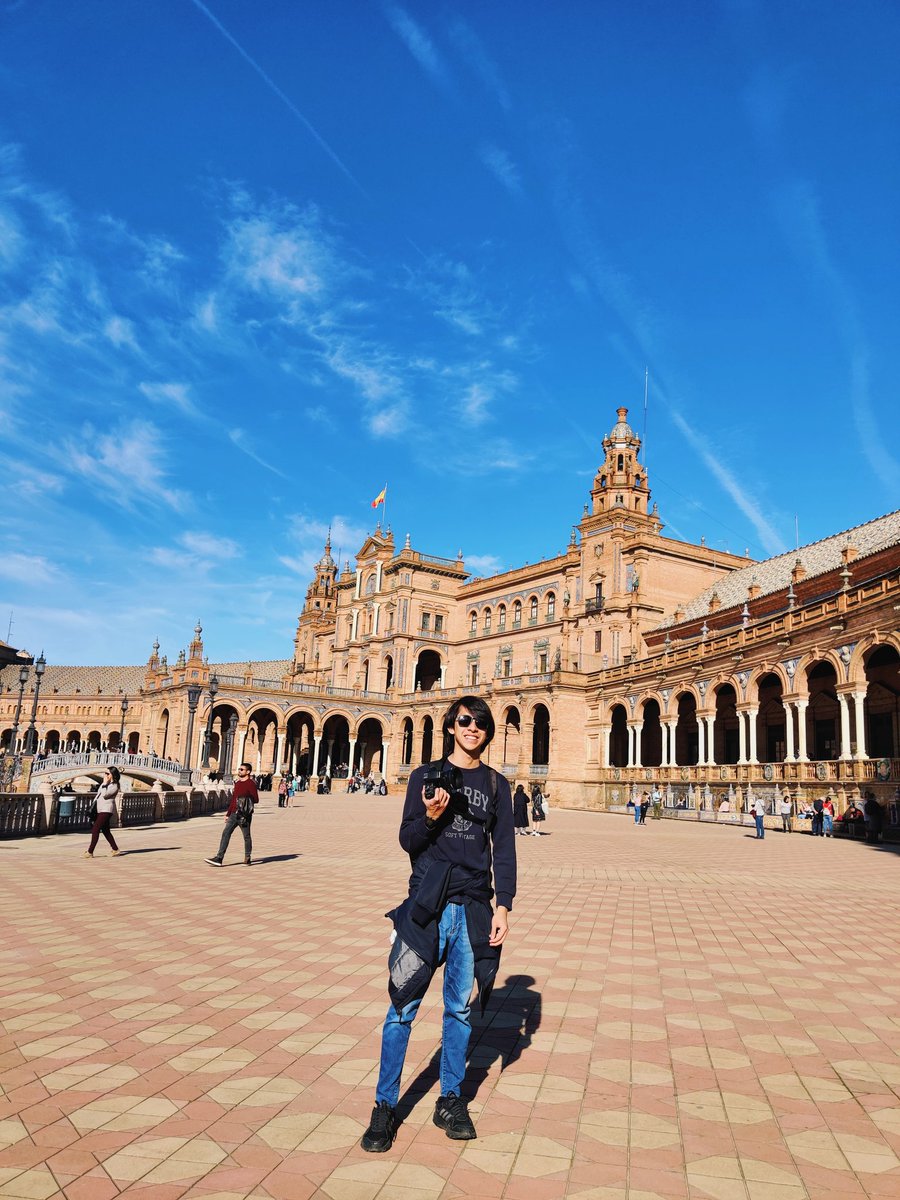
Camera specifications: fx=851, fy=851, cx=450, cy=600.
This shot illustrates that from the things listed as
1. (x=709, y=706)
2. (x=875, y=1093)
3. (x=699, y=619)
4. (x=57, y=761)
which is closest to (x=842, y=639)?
(x=709, y=706)

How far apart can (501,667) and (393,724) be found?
9742 mm

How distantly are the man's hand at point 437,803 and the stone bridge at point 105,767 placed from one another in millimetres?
37062

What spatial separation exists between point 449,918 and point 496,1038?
1951mm

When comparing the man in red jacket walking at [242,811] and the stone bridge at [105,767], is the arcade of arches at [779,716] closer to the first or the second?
the man in red jacket walking at [242,811]

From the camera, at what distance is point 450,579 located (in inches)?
2854

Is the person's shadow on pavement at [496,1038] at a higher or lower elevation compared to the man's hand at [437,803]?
lower

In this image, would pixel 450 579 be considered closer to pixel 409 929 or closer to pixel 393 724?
pixel 393 724

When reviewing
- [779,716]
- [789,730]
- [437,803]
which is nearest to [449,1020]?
[437,803]

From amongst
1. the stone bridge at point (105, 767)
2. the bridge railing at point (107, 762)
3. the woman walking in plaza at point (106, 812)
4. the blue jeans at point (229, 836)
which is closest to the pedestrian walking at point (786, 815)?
the blue jeans at point (229, 836)

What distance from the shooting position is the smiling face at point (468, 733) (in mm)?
4348

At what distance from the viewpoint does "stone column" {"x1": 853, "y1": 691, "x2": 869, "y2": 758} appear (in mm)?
26141

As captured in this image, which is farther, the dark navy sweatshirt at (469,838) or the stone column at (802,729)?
the stone column at (802,729)

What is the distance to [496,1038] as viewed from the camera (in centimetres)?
554

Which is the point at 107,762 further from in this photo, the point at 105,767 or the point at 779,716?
the point at 779,716
